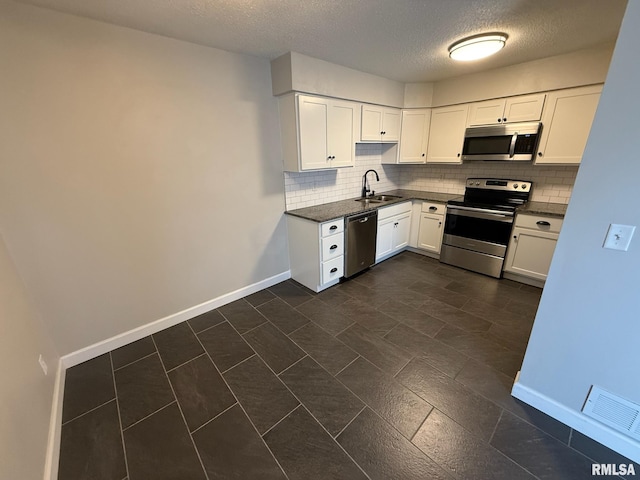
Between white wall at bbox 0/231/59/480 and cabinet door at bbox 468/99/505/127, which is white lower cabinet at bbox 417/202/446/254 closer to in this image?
cabinet door at bbox 468/99/505/127

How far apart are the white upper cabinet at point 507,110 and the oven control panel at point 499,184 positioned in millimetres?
730

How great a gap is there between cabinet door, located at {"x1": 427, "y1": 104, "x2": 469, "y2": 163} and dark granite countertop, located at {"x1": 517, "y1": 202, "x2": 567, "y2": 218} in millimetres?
1037

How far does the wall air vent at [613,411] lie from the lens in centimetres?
135

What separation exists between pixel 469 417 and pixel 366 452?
719 mm

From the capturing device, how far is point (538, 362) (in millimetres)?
1624

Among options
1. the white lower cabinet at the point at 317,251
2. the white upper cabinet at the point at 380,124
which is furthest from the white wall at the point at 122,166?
the white upper cabinet at the point at 380,124

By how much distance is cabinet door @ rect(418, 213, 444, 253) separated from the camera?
3.80m

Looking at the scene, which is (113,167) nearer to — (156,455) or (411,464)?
(156,455)

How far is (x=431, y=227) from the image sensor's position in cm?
389

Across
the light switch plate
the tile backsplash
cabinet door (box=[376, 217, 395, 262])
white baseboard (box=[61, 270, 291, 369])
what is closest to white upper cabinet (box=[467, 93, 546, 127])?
→ the tile backsplash

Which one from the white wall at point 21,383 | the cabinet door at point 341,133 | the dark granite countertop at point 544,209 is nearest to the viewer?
the white wall at point 21,383

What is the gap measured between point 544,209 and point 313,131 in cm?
284

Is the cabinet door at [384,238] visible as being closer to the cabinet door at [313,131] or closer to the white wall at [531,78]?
the cabinet door at [313,131]

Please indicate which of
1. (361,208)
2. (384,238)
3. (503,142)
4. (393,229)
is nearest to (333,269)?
(361,208)
